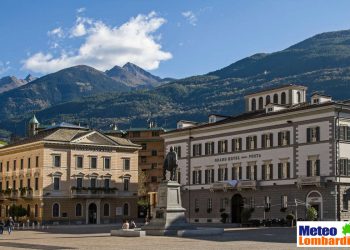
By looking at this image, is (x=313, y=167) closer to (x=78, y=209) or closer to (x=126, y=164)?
(x=78, y=209)

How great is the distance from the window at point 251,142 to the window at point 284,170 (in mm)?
5082

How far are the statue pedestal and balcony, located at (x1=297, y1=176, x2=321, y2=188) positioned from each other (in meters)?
23.3

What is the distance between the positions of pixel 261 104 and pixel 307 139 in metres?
18.3

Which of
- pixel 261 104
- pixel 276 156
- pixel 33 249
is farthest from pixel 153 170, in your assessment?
pixel 33 249

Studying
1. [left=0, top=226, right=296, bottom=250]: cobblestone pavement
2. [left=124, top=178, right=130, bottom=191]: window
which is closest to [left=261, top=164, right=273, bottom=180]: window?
[left=124, top=178, right=130, bottom=191]: window

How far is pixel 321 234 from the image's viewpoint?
2928cm

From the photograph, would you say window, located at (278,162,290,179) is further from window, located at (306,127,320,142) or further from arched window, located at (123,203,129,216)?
arched window, located at (123,203,129,216)

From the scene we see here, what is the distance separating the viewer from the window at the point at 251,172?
86.4 meters

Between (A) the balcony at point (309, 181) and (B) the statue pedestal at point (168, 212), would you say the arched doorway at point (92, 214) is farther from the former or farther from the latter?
(B) the statue pedestal at point (168, 212)

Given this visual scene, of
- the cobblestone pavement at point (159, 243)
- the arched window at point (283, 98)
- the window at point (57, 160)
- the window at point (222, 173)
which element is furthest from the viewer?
the window at point (57, 160)

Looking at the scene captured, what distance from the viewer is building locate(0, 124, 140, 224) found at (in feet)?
330

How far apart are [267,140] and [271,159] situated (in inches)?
94.4

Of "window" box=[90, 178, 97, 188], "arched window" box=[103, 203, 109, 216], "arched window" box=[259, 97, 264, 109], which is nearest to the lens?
"arched window" box=[259, 97, 264, 109]

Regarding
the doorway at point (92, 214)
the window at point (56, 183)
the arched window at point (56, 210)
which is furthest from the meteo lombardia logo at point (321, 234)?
the doorway at point (92, 214)
